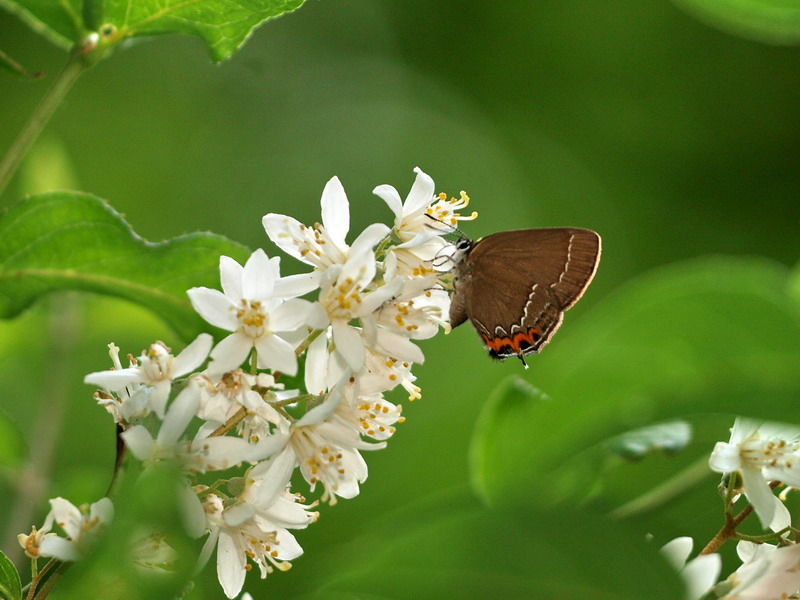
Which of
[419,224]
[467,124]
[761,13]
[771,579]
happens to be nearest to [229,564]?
[419,224]

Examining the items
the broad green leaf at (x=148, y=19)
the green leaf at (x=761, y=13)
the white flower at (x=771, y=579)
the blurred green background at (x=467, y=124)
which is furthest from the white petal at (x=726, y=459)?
the blurred green background at (x=467, y=124)

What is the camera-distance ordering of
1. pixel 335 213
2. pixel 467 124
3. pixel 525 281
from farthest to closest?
pixel 467 124, pixel 525 281, pixel 335 213

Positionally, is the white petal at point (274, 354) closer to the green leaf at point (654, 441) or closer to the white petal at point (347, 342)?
the white petal at point (347, 342)

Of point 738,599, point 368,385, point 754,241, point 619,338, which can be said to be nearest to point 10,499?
point 368,385

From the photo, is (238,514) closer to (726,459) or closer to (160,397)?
(160,397)

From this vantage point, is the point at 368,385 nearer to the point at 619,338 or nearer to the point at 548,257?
the point at 548,257
